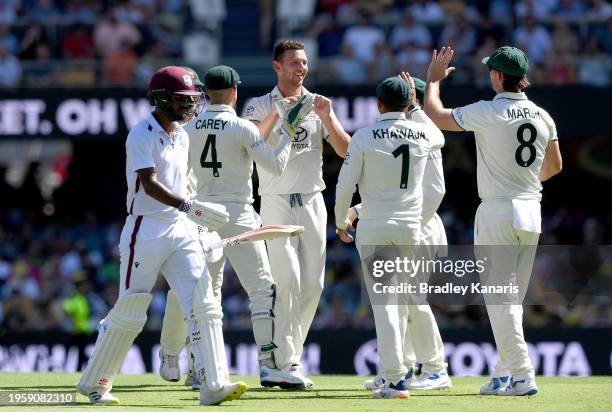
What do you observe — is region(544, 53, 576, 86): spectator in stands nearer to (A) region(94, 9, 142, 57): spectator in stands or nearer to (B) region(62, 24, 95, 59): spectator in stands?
(A) region(94, 9, 142, 57): spectator in stands

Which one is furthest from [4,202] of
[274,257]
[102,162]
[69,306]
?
[274,257]

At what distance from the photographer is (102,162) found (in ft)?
62.9

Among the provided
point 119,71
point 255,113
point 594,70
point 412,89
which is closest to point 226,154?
point 255,113

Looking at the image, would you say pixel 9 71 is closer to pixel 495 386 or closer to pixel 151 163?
pixel 151 163

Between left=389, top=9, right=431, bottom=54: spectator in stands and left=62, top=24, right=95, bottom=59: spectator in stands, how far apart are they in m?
4.01

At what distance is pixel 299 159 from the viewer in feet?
29.2

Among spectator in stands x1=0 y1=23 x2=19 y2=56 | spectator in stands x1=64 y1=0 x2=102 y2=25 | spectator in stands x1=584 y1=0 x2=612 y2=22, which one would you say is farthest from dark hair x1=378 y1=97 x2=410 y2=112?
spectator in stands x1=64 y1=0 x2=102 y2=25

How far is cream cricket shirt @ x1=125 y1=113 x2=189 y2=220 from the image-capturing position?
23.9 ft

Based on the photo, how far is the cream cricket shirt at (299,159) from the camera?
887 centimetres

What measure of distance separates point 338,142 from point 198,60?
28.2 ft

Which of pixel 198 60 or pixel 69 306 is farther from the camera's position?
pixel 198 60

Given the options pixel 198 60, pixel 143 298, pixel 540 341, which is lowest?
pixel 540 341

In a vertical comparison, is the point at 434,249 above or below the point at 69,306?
above

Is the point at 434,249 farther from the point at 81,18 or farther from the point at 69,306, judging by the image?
the point at 81,18
